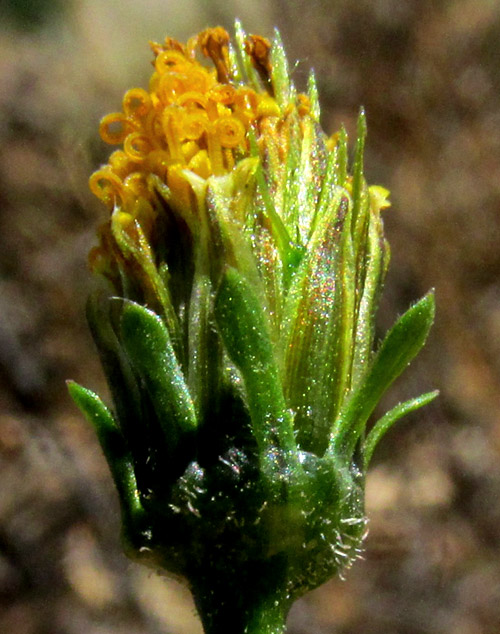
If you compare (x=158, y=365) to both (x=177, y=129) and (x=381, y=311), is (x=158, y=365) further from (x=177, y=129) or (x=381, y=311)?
(x=381, y=311)

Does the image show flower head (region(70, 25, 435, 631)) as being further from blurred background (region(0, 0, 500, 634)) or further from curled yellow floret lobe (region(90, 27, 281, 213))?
blurred background (region(0, 0, 500, 634))

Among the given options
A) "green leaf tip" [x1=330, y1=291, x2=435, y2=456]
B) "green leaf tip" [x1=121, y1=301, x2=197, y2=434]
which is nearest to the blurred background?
"green leaf tip" [x1=121, y1=301, x2=197, y2=434]

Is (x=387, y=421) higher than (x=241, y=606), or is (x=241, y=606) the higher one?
(x=387, y=421)

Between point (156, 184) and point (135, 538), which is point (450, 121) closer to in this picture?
point (156, 184)

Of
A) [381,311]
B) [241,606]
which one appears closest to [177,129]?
[241,606]

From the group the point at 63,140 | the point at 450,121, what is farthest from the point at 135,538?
the point at 450,121

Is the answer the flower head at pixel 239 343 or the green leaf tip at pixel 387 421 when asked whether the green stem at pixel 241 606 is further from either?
the green leaf tip at pixel 387 421
